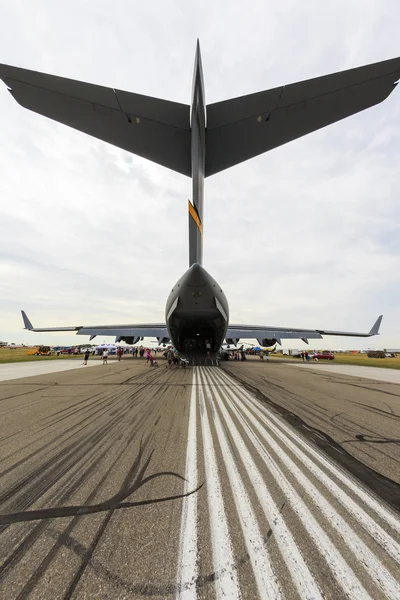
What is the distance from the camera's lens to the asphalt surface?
1594mm

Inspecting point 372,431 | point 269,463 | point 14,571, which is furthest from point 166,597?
point 372,431

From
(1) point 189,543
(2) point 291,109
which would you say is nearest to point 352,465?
(1) point 189,543

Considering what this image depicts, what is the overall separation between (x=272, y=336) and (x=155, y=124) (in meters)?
22.2

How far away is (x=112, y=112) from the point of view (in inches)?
332

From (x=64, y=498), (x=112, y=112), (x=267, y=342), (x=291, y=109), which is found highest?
(x=112, y=112)

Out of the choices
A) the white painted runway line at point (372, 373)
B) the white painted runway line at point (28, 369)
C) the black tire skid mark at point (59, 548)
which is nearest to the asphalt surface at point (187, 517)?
the black tire skid mark at point (59, 548)

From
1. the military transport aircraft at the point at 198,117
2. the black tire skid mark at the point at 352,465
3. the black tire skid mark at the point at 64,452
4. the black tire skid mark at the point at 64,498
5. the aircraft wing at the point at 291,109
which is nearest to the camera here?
the black tire skid mark at the point at 64,498

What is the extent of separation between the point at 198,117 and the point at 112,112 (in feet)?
9.71

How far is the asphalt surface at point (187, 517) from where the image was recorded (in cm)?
159

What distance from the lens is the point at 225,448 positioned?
12.1 feet

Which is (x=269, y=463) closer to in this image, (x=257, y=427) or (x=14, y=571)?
(x=257, y=427)

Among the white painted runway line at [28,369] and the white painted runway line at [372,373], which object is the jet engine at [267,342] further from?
the white painted runway line at [28,369]

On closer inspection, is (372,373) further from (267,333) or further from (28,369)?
(28,369)

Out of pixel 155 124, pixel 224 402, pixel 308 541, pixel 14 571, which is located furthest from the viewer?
pixel 155 124
